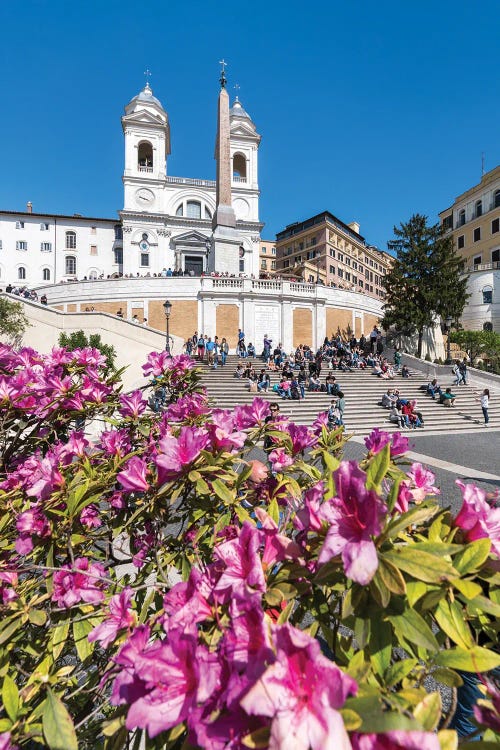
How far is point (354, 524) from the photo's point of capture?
0.91 meters

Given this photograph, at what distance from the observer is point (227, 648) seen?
0.79 meters

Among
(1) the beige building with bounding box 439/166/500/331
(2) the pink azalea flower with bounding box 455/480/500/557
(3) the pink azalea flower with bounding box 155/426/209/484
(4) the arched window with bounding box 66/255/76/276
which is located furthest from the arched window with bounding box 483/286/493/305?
(4) the arched window with bounding box 66/255/76/276

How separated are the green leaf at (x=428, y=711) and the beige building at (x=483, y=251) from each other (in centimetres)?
4308

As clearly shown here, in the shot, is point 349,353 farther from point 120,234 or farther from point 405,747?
point 120,234

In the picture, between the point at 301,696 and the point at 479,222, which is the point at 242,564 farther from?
the point at 479,222

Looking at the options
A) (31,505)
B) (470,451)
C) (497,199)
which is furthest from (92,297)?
(497,199)

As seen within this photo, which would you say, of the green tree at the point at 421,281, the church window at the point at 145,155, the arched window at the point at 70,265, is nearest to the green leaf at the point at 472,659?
the green tree at the point at 421,281

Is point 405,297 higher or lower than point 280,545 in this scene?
higher

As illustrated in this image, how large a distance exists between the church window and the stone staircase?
37.4m

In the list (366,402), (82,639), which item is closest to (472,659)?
(82,639)

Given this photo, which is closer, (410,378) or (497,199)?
(410,378)

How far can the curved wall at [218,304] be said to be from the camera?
2727 cm

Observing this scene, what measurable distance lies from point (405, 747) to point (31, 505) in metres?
1.80

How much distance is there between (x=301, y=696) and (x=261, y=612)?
0.52 ft
